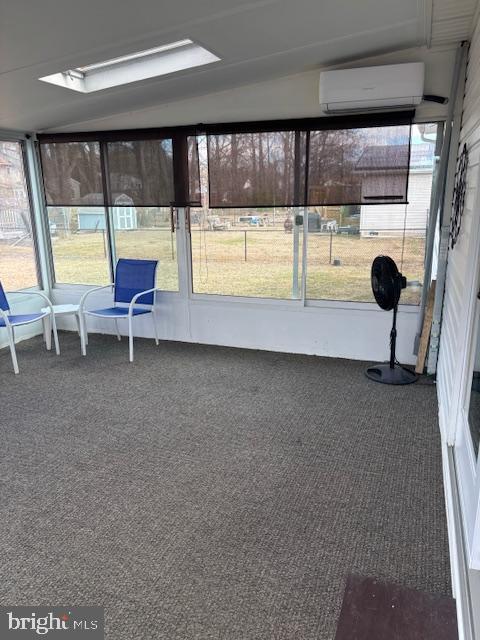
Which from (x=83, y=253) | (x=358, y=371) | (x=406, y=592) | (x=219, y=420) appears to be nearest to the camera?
(x=406, y=592)

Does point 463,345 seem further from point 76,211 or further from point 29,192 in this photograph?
point 29,192

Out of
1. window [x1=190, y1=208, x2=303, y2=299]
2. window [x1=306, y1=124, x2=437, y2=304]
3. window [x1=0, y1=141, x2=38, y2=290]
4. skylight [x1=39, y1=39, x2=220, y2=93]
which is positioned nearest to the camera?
skylight [x1=39, y1=39, x2=220, y2=93]

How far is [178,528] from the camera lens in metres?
2.15

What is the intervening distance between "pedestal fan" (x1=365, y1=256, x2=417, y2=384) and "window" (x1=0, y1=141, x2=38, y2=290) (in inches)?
143

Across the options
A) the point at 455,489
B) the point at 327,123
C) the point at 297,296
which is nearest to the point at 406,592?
the point at 455,489

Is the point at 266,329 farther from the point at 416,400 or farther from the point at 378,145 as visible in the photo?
the point at 378,145

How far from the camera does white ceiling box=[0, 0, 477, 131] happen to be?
2.31 m

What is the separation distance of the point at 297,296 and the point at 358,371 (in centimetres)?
90

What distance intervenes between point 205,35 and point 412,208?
2.06 meters

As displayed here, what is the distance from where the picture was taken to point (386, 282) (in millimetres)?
3570

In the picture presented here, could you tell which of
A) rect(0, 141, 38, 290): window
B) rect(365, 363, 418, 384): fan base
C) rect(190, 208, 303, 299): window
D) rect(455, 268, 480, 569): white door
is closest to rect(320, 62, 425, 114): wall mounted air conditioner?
rect(190, 208, 303, 299): window

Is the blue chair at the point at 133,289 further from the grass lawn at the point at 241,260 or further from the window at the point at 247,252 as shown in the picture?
the window at the point at 247,252

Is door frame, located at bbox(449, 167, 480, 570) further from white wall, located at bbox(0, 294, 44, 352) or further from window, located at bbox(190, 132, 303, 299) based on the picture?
white wall, located at bbox(0, 294, 44, 352)

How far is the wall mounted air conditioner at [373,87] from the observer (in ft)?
10.8
